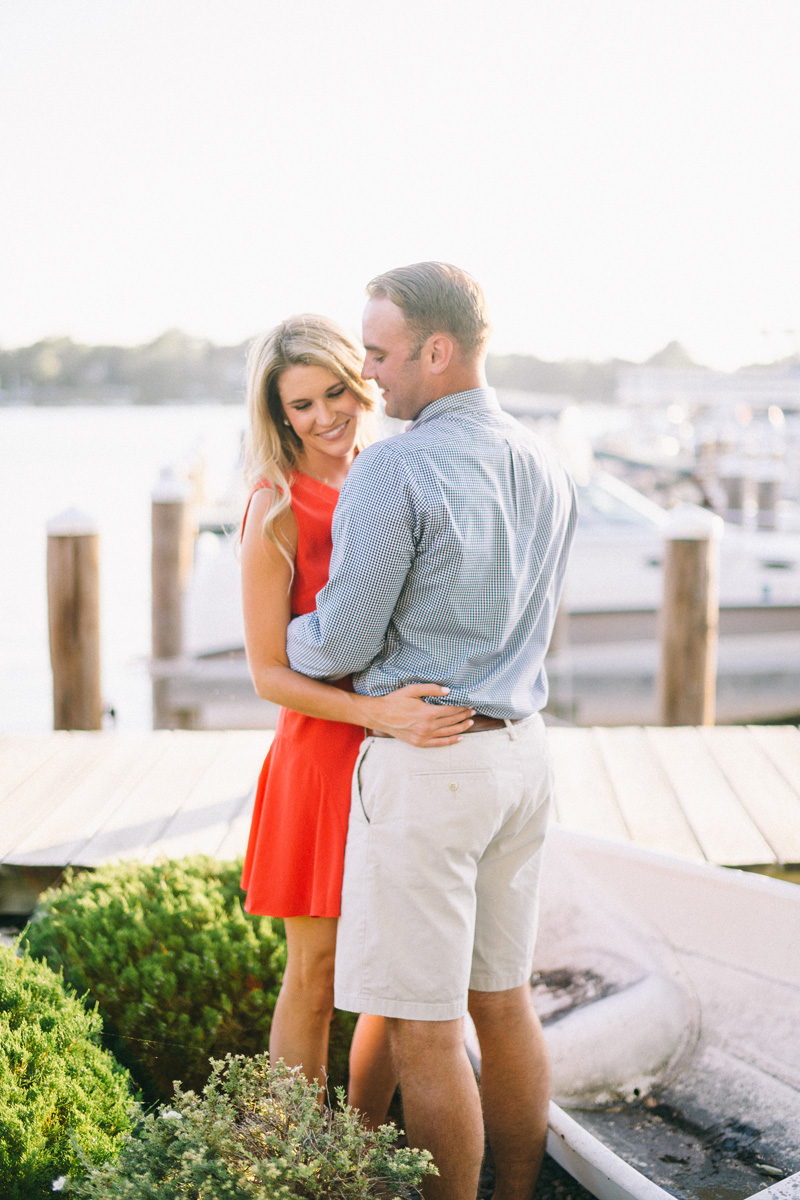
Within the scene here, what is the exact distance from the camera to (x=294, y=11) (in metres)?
7.18

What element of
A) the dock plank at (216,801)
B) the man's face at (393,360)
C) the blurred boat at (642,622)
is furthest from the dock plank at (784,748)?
the blurred boat at (642,622)

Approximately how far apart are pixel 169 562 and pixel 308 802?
577cm

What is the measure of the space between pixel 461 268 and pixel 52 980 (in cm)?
152

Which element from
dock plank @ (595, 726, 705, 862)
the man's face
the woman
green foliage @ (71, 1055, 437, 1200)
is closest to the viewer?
green foliage @ (71, 1055, 437, 1200)

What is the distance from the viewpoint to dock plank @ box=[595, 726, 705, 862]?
3246 mm

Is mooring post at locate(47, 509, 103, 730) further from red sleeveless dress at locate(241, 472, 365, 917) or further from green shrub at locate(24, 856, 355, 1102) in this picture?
red sleeveless dress at locate(241, 472, 365, 917)

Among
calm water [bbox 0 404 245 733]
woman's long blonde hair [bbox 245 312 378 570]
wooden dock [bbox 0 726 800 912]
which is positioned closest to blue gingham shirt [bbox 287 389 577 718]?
woman's long blonde hair [bbox 245 312 378 570]

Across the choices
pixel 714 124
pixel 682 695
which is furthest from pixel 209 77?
pixel 682 695

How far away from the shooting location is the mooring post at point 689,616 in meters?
5.19

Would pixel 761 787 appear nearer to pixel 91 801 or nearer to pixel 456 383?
pixel 91 801

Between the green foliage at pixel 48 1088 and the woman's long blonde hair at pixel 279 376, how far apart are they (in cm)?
91

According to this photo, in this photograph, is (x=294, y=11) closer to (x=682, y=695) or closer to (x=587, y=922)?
(x=682, y=695)

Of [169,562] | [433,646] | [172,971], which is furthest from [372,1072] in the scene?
[169,562]

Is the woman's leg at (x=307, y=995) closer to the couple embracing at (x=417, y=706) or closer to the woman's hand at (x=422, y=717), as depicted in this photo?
the couple embracing at (x=417, y=706)
